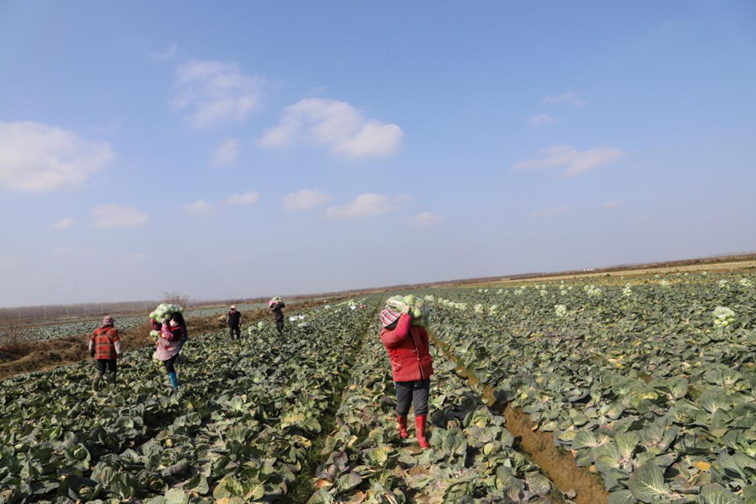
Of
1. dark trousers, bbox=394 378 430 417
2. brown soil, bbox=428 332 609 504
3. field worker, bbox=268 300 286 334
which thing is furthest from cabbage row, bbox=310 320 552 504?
field worker, bbox=268 300 286 334

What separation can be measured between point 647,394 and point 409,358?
3.69 metres

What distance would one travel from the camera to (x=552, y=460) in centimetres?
573

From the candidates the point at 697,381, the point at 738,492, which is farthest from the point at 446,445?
the point at 697,381

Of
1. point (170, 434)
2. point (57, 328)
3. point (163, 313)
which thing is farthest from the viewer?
point (57, 328)

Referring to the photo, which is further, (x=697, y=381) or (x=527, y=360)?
(x=527, y=360)

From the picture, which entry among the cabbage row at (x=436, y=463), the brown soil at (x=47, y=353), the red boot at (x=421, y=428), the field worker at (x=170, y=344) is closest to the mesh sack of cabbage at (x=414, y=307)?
the red boot at (x=421, y=428)

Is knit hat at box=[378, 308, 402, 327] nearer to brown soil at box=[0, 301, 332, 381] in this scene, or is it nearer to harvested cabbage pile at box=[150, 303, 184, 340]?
harvested cabbage pile at box=[150, 303, 184, 340]

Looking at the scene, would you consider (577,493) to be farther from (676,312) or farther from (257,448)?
(676,312)

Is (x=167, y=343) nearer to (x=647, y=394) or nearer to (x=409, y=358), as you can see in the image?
(x=409, y=358)

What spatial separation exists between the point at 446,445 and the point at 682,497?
9.28ft

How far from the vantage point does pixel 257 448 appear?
617 cm

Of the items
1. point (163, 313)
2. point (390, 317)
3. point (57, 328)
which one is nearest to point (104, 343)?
point (163, 313)

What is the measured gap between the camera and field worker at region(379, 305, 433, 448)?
6000mm

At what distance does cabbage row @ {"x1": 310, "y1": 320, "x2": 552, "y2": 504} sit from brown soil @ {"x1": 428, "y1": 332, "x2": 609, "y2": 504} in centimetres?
61
